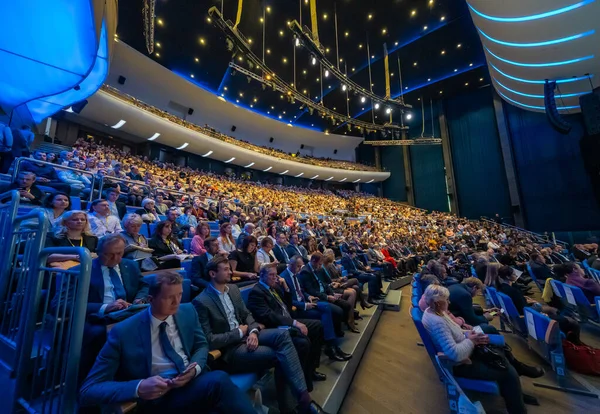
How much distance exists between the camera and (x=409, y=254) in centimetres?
736

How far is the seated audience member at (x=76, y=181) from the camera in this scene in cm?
365

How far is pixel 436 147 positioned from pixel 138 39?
17.0 meters

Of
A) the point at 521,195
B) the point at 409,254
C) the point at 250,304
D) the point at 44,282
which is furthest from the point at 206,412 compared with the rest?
the point at 521,195

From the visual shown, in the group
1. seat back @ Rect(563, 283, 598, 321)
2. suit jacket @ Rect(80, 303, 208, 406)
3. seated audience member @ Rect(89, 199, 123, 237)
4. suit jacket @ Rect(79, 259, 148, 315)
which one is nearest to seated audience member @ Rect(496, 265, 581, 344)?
seat back @ Rect(563, 283, 598, 321)

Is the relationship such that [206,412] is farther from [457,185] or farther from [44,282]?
[457,185]

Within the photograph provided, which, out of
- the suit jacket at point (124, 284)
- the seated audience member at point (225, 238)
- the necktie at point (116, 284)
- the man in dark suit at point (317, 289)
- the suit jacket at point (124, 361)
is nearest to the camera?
the suit jacket at point (124, 361)

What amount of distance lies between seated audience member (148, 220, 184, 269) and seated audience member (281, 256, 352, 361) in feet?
3.56

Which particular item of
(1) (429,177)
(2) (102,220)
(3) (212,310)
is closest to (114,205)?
(2) (102,220)

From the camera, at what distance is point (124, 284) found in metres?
1.53

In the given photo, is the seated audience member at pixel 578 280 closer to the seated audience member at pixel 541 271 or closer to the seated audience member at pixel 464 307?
the seated audience member at pixel 541 271

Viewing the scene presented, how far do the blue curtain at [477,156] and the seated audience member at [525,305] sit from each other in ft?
42.7

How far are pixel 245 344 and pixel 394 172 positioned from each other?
65.8ft

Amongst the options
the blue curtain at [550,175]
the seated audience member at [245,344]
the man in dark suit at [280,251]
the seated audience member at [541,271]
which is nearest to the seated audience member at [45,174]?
the man in dark suit at [280,251]

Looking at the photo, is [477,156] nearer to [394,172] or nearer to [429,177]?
[429,177]
